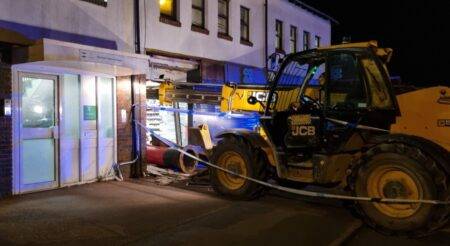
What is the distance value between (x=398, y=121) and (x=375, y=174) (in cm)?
105

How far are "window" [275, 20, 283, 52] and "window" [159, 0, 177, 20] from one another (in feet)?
23.5

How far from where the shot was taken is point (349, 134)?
8555 millimetres

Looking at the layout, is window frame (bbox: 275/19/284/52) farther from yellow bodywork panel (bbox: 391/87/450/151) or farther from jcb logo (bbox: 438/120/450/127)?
jcb logo (bbox: 438/120/450/127)

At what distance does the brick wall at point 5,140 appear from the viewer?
32.3ft

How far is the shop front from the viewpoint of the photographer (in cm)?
1016

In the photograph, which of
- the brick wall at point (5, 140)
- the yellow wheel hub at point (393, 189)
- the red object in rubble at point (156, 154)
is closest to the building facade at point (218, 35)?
the red object in rubble at point (156, 154)

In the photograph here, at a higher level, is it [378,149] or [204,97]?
[204,97]

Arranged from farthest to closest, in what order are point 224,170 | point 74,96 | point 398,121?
point 74,96, point 224,170, point 398,121

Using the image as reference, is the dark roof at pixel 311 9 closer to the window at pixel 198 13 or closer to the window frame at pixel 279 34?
the window frame at pixel 279 34

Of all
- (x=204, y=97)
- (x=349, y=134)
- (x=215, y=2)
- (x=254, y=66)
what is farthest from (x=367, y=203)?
(x=254, y=66)

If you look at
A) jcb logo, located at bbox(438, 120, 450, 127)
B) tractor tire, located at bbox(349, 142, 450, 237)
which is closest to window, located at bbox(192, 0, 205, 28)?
tractor tire, located at bbox(349, 142, 450, 237)

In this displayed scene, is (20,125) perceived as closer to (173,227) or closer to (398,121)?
(173,227)

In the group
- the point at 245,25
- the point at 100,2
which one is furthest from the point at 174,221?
the point at 245,25

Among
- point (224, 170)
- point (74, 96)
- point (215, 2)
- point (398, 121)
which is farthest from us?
point (215, 2)
